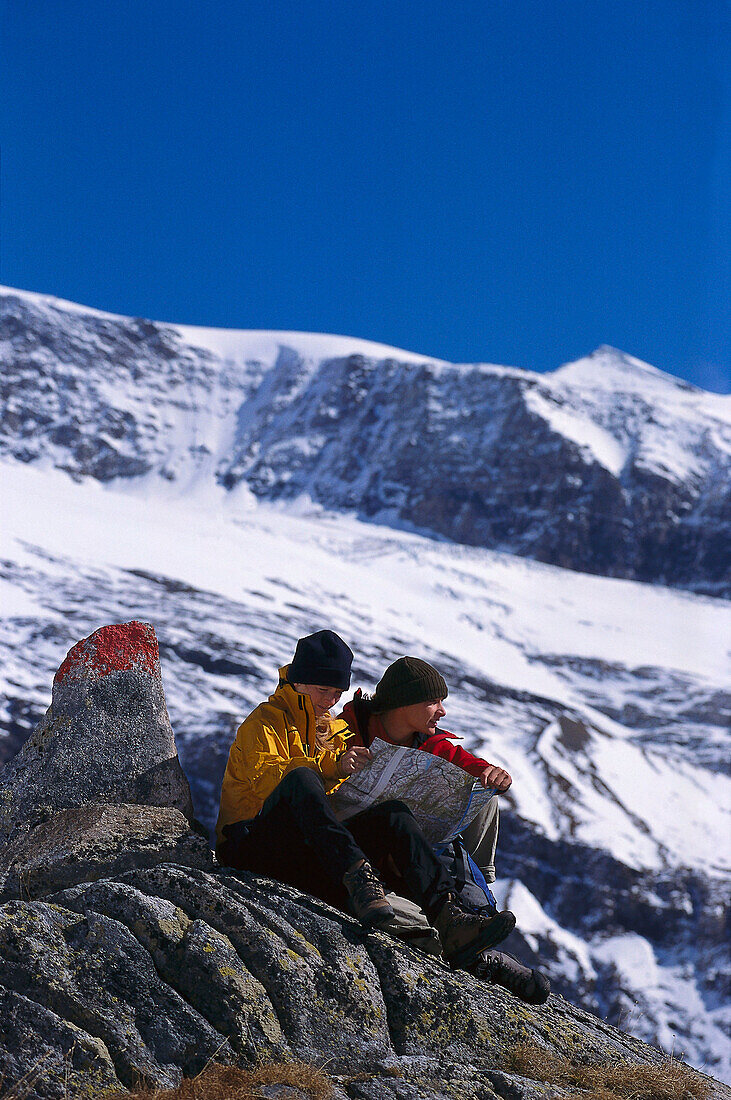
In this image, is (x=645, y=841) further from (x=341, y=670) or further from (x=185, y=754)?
(x=341, y=670)

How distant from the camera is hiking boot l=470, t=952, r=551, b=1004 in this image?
5.86 metres

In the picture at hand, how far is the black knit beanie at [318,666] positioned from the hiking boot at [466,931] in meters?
1.52

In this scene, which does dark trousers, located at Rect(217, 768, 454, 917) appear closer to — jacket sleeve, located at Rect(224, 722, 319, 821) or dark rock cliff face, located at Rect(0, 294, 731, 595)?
jacket sleeve, located at Rect(224, 722, 319, 821)

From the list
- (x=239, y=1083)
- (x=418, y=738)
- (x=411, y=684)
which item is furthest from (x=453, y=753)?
(x=239, y=1083)

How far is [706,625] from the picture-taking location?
10700 centimetres

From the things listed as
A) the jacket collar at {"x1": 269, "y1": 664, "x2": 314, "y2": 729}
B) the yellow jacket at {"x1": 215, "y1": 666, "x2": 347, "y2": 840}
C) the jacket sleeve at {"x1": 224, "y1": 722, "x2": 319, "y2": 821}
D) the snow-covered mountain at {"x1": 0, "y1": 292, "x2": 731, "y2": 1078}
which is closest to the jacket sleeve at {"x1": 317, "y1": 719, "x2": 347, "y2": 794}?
the yellow jacket at {"x1": 215, "y1": 666, "x2": 347, "y2": 840}

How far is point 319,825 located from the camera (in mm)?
5520

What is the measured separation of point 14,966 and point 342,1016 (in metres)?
1.68

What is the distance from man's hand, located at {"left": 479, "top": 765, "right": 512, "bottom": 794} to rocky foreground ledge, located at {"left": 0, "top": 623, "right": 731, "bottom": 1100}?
110 centimetres

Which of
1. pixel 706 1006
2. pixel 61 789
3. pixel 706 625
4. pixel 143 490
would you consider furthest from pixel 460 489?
pixel 61 789

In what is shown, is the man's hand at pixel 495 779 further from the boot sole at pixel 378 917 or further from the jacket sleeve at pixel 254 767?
the boot sole at pixel 378 917

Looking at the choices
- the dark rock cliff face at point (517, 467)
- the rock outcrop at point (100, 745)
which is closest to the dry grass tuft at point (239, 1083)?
the rock outcrop at point (100, 745)

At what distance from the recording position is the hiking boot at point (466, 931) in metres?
5.58

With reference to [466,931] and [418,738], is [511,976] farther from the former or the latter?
[418,738]
